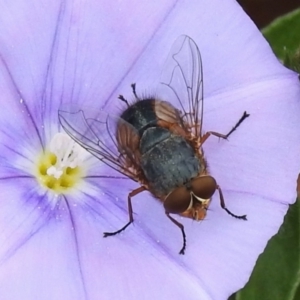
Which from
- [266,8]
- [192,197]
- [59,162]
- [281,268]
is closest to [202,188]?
[192,197]

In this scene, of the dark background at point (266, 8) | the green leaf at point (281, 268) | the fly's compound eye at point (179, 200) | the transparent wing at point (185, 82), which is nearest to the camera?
the fly's compound eye at point (179, 200)

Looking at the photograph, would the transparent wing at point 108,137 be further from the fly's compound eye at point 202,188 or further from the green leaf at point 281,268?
the green leaf at point 281,268

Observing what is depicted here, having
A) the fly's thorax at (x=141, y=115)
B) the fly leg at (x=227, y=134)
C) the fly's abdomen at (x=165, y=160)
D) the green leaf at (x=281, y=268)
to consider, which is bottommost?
the green leaf at (x=281, y=268)

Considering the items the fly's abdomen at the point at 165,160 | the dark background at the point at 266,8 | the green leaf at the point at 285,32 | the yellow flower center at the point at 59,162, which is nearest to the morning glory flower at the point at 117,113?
the yellow flower center at the point at 59,162

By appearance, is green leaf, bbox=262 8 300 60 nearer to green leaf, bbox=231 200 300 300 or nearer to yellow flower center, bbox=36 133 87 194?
green leaf, bbox=231 200 300 300

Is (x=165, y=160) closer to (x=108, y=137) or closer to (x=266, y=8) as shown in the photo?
(x=108, y=137)

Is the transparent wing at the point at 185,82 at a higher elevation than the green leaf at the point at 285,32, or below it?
higher

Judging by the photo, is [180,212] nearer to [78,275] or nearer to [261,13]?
[78,275]

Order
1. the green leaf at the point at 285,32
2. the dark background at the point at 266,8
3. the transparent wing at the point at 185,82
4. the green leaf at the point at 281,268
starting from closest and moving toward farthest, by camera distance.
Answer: the transparent wing at the point at 185,82, the green leaf at the point at 281,268, the green leaf at the point at 285,32, the dark background at the point at 266,8
